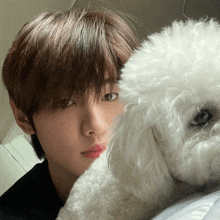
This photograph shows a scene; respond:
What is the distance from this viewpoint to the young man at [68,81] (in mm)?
819

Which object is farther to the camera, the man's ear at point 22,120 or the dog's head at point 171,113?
the man's ear at point 22,120

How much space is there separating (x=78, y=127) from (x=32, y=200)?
1.18 feet

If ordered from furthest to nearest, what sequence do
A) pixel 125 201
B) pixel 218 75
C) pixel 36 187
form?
1. pixel 36 187
2. pixel 125 201
3. pixel 218 75

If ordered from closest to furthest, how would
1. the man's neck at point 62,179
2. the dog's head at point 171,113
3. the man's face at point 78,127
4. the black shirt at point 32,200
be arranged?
1. the dog's head at point 171,113
2. the man's face at point 78,127
3. the black shirt at point 32,200
4. the man's neck at point 62,179

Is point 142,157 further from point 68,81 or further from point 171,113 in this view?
point 68,81

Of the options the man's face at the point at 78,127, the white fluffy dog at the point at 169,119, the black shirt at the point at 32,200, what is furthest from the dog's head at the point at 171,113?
the black shirt at the point at 32,200

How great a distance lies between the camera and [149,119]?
488 millimetres

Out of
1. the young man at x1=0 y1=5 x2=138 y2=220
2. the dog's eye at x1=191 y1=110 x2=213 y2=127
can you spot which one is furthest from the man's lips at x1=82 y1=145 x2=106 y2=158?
the dog's eye at x1=191 y1=110 x2=213 y2=127

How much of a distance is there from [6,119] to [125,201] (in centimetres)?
164

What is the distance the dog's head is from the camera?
0.46 m

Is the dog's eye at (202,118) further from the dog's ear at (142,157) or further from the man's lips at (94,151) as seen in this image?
the man's lips at (94,151)

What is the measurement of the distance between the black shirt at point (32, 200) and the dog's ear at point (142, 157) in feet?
1.64

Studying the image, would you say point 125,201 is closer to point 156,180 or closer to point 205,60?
point 156,180

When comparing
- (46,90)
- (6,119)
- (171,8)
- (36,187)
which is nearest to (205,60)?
(46,90)
